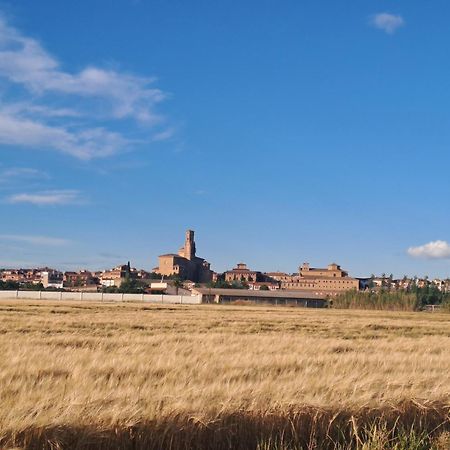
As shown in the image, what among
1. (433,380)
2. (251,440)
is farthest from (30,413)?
(433,380)

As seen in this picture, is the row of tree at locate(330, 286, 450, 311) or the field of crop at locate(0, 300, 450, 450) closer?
the field of crop at locate(0, 300, 450, 450)

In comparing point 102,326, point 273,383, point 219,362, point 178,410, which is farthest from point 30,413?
point 102,326

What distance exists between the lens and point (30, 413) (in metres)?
5.70

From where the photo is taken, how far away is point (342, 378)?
9008 millimetres

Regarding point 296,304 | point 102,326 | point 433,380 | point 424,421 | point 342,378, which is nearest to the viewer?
point 424,421

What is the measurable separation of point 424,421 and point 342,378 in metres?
1.28

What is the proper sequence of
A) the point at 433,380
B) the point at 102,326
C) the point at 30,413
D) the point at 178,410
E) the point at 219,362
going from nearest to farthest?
the point at 30,413, the point at 178,410, the point at 433,380, the point at 219,362, the point at 102,326

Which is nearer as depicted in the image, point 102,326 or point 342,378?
point 342,378

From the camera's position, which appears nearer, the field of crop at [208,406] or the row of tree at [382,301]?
the field of crop at [208,406]

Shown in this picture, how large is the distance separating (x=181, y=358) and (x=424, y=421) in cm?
437

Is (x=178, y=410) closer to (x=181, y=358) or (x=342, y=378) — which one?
(x=342, y=378)

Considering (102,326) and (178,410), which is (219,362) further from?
(102,326)

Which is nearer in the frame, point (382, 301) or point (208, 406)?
point (208, 406)

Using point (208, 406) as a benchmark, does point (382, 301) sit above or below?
above
